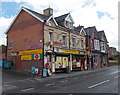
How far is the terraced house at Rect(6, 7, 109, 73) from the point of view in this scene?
21013mm

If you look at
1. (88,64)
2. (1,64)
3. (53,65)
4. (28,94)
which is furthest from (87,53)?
(28,94)

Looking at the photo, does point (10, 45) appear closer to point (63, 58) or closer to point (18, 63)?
point (18, 63)

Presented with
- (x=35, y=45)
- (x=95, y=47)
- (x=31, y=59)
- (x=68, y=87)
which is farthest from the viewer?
(x=95, y=47)

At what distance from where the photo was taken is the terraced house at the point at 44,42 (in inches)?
827

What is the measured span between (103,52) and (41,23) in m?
22.0

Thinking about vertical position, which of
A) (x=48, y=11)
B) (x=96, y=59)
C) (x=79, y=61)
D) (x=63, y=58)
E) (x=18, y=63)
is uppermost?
(x=48, y=11)

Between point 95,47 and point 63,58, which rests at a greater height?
point 95,47

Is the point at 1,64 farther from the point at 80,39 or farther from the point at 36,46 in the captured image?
the point at 80,39

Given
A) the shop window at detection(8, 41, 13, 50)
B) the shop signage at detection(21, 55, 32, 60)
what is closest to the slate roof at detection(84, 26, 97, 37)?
the shop signage at detection(21, 55, 32, 60)

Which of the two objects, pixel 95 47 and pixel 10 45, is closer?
pixel 10 45

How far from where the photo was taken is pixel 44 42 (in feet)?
67.7

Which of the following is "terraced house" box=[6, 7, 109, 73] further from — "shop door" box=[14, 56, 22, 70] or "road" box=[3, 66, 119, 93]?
"road" box=[3, 66, 119, 93]

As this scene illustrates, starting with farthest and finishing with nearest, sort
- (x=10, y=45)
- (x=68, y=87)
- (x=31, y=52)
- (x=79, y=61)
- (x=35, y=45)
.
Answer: (x=79, y=61), (x=10, y=45), (x=31, y=52), (x=35, y=45), (x=68, y=87)

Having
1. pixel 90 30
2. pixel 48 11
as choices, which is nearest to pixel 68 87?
pixel 48 11
